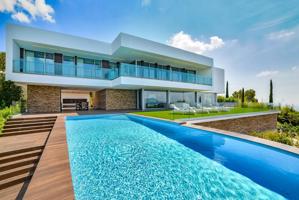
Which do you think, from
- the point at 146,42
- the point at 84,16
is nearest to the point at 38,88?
the point at 84,16

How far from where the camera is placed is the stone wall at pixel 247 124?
415 inches

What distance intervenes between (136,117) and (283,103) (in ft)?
73.1

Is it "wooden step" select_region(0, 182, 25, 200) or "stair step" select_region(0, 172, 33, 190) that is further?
"stair step" select_region(0, 172, 33, 190)

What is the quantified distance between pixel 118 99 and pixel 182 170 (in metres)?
15.3

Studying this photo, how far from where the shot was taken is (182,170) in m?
3.70

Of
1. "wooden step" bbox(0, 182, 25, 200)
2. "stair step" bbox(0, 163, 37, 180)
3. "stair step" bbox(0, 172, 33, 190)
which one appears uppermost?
"stair step" bbox(0, 163, 37, 180)

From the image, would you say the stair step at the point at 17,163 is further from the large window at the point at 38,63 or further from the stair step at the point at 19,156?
the large window at the point at 38,63

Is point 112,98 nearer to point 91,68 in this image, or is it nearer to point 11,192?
point 91,68

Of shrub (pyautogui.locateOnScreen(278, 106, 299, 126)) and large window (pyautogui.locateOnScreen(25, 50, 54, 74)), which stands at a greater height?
large window (pyautogui.locateOnScreen(25, 50, 54, 74))

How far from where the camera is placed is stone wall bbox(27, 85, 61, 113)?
13.9m

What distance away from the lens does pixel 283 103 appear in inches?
805

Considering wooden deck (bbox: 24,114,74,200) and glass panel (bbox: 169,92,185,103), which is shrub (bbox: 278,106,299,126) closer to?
glass panel (bbox: 169,92,185,103)

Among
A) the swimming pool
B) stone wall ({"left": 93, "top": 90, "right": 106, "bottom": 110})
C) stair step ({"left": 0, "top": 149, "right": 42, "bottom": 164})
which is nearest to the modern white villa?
stone wall ({"left": 93, "top": 90, "right": 106, "bottom": 110})

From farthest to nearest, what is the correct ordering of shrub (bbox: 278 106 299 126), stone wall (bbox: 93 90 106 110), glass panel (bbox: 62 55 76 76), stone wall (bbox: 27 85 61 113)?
shrub (bbox: 278 106 299 126)
stone wall (bbox: 93 90 106 110)
stone wall (bbox: 27 85 61 113)
glass panel (bbox: 62 55 76 76)
